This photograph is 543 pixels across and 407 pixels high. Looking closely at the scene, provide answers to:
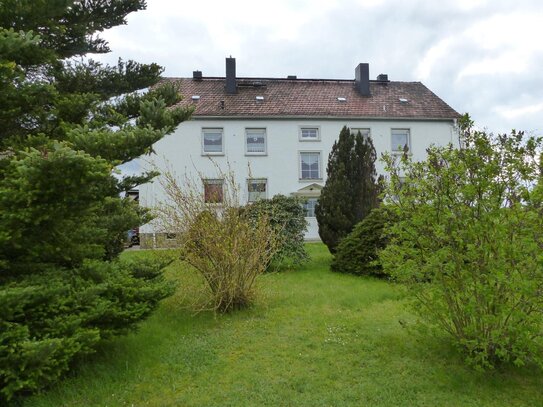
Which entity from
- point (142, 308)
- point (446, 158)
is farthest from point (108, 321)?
point (446, 158)

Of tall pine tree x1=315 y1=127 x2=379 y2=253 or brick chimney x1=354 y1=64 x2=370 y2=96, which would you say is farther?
brick chimney x1=354 y1=64 x2=370 y2=96

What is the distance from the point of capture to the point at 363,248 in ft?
33.3

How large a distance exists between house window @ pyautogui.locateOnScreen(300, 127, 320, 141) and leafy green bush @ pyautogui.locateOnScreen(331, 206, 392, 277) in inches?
543

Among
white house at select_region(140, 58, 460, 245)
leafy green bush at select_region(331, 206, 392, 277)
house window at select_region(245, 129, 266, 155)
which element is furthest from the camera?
house window at select_region(245, 129, 266, 155)

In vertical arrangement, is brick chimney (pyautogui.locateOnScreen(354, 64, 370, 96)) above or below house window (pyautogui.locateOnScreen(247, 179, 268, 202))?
above

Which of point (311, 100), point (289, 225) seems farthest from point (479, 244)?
point (311, 100)

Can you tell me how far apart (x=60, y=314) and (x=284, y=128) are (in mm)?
20456

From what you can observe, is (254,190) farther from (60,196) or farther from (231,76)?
(231,76)

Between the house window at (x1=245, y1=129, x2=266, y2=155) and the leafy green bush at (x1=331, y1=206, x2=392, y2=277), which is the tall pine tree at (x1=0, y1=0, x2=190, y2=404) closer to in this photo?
the leafy green bush at (x1=331, y1=206, x2=392, y2=277)

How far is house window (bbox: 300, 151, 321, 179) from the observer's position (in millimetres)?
23766

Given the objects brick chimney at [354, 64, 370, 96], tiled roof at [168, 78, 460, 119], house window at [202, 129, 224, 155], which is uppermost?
brick chimney at [354, 64, 370, 96]

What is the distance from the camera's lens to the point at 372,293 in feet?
26.4

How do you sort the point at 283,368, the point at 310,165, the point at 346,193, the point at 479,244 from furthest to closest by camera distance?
the point at 310,165 < the point at 346,193 < the point at 283,368 < the point at 479,244

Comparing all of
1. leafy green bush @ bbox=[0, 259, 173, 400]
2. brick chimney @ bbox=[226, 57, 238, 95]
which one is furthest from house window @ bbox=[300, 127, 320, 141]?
leafy green bush @ bbox=[0, 259, 173, 400]
